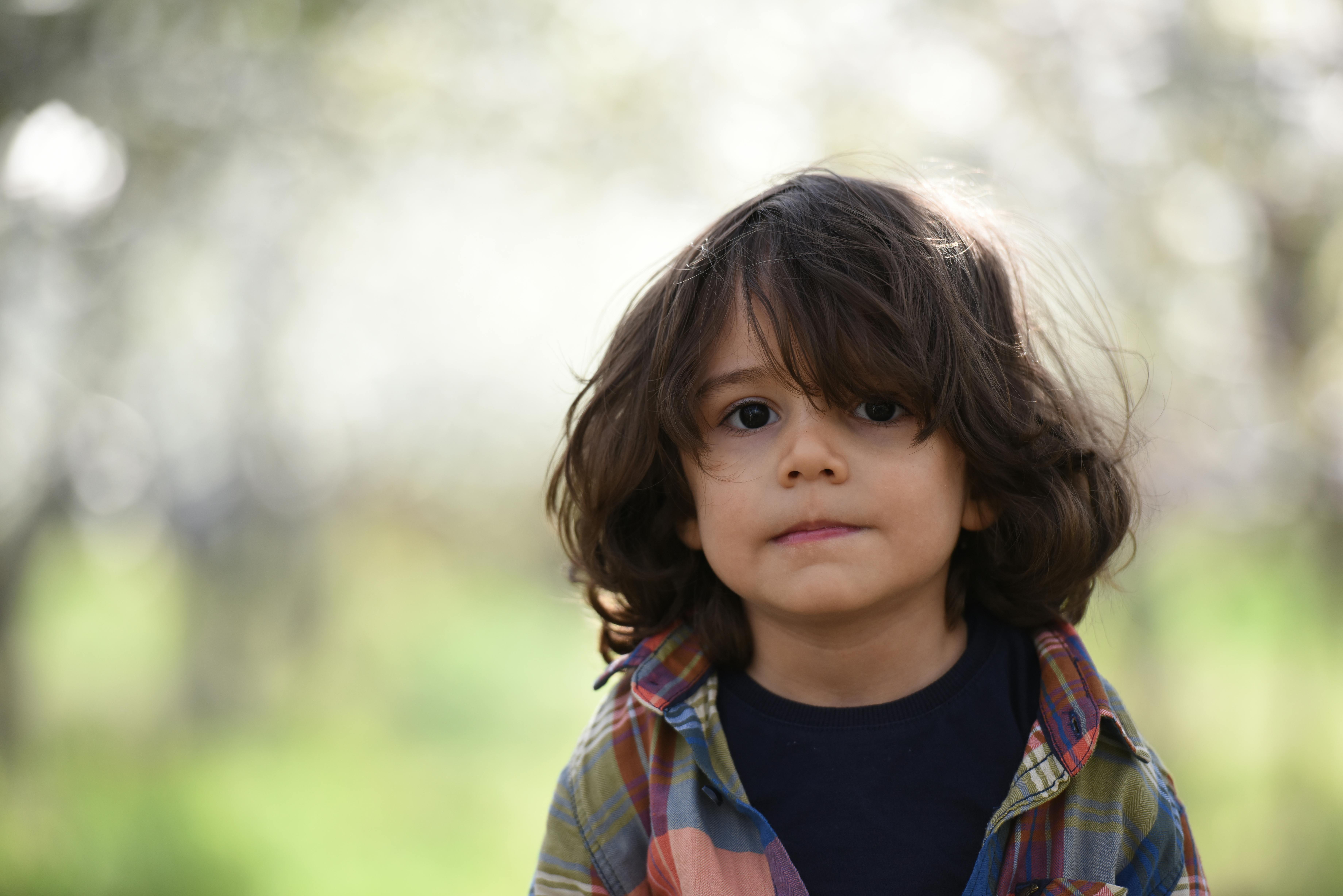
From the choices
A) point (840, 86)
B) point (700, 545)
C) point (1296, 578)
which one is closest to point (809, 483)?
point (700, 545)

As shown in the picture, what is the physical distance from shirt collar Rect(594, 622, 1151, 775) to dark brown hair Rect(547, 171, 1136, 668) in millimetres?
40

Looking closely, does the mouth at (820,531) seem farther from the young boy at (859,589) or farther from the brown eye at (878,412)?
the brown eye at (878,412)

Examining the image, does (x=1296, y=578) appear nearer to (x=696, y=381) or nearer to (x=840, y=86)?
(x=840, y=86)

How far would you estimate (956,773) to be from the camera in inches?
54.5

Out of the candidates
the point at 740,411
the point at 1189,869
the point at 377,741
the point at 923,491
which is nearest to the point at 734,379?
the point at 740,411

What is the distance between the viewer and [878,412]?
1.37 metres

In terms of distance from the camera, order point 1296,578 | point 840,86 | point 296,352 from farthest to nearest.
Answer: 1. point 296,352
2. point 1296,578
3. point 840,86

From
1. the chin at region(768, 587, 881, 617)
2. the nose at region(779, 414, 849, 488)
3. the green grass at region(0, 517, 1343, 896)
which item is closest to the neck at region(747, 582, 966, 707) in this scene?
the chin at region(768, 587, 881, 617)

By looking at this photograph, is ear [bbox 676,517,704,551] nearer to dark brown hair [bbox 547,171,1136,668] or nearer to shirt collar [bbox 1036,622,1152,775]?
dark brown hair [bbox 547,171,1136,668]

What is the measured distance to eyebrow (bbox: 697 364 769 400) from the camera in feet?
4.46

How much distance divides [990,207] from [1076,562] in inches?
24.9

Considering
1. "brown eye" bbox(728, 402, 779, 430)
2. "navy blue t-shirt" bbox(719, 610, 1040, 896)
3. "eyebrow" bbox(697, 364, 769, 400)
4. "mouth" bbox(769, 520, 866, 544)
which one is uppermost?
"eyebrow" bbox(697, 364, 769, 400)

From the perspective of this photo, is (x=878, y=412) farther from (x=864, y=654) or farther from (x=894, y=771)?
(x=894, y=771)

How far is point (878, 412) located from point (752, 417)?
17cm
